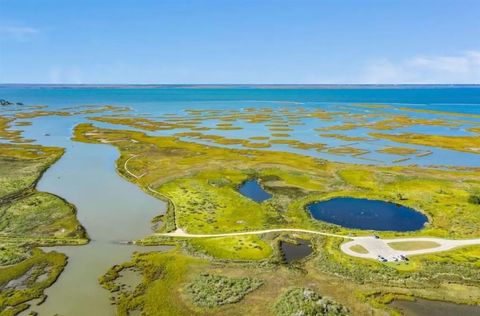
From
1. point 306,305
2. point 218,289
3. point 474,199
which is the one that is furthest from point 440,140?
point 218,289

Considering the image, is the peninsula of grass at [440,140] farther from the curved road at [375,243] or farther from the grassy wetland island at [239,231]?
the curved road at [375,243]

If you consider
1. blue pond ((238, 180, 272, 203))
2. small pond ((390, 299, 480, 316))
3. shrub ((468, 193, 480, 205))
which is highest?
shrub ((468, 193, 480, 205))

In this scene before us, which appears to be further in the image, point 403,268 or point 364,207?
point 364,207

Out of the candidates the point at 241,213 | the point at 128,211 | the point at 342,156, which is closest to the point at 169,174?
the point at 128,211

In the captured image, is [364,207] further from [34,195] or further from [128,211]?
[34,195]

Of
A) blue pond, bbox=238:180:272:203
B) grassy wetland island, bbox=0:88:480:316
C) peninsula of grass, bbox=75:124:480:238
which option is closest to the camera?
grassy wetland island, bbox=0:88:480:316

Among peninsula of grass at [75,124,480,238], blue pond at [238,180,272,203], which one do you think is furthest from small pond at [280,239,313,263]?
blue pond at [238,180,272,203]

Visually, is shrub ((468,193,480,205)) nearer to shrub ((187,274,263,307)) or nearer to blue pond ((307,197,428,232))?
blue pond ((307,197,428,232))
